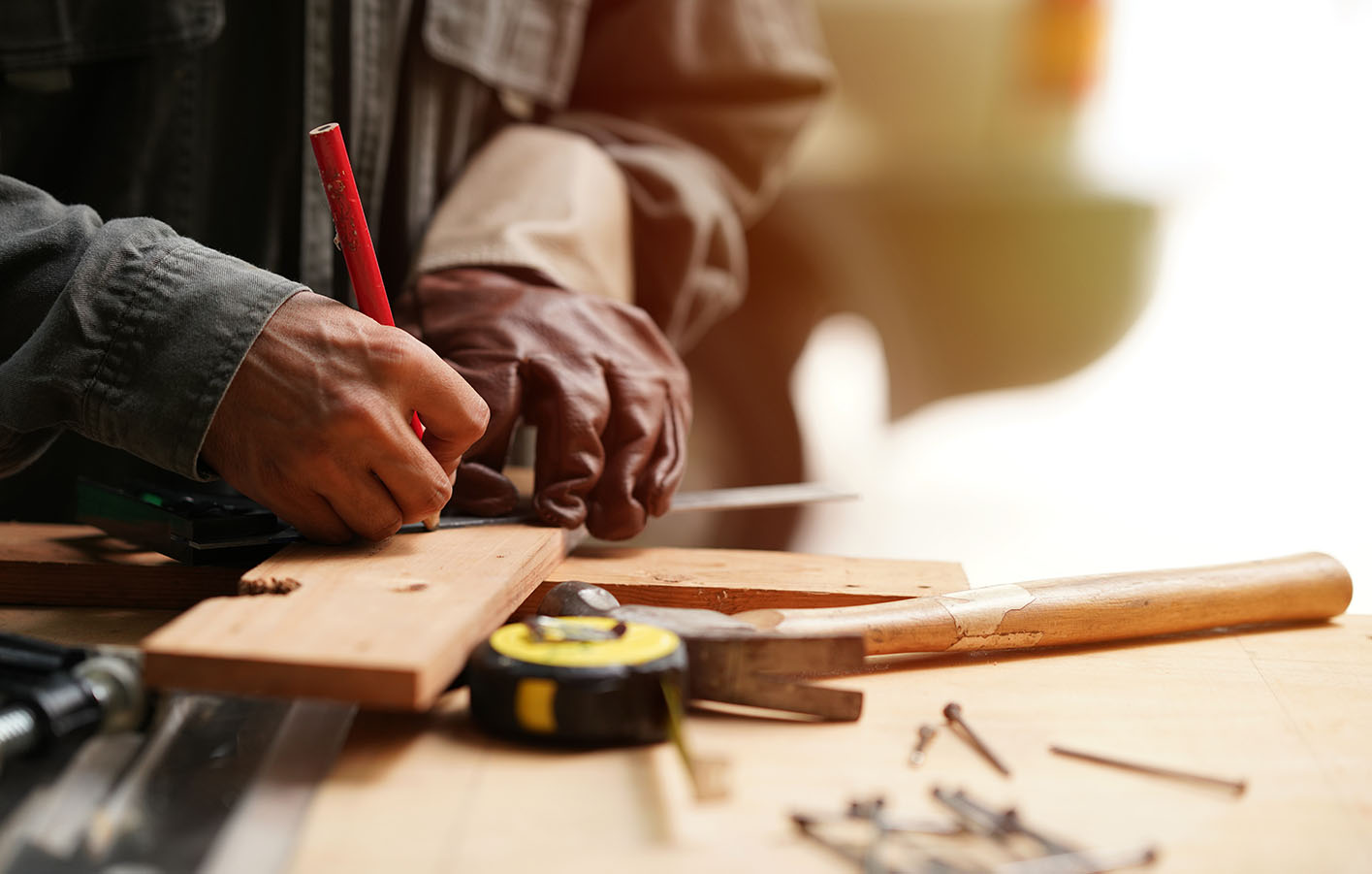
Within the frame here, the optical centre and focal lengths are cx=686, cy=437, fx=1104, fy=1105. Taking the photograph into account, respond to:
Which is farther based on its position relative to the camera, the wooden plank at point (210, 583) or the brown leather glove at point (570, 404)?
the brown leather glove at point (570, 404)

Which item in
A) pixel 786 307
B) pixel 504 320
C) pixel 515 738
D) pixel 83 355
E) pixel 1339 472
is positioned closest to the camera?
pixel 515 738

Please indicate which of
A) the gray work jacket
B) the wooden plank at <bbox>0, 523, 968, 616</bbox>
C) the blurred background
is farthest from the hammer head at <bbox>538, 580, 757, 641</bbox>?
the blurred background

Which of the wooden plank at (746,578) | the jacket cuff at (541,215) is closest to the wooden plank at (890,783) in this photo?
the wooden plank at (746,578)

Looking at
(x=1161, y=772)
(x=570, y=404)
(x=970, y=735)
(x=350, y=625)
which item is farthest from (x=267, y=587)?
(x=1161, y=772)

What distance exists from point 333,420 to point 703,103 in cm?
135

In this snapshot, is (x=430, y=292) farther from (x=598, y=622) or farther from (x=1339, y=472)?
(x=1339, y=472)

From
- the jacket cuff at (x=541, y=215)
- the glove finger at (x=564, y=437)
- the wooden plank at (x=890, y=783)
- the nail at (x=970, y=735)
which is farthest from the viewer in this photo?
the jacket cuff at (x=541, y=215)

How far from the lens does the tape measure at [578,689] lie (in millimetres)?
703

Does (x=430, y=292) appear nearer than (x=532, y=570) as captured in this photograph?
No

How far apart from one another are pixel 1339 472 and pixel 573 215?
2.76 meters

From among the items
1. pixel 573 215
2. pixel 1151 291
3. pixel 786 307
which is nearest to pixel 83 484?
pixel 573 215

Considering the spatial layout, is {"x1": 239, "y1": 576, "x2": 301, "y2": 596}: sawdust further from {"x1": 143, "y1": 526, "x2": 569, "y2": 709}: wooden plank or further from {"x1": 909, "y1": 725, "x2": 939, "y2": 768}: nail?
{"x1": 909, "y1": 725, "x2": 939, "y2": 768}: nail

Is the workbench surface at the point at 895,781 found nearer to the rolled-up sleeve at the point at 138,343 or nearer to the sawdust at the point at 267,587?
the sawdust at the point at 267,587

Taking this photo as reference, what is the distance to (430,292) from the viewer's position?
1361 mm
